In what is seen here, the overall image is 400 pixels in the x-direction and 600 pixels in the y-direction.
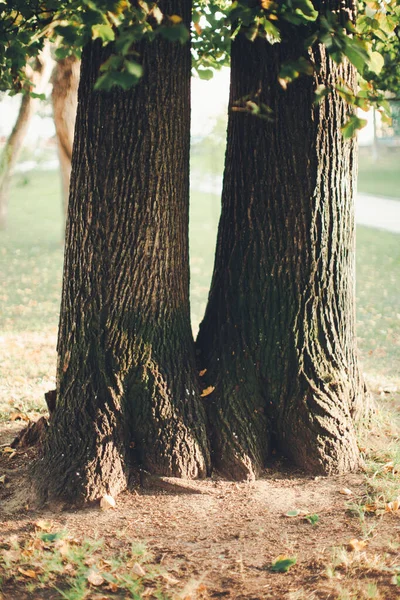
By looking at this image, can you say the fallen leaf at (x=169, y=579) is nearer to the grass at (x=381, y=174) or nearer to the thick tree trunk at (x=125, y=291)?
the thick tree trunk at (x=125, y=291)

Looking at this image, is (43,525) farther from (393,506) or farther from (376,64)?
(376,64)

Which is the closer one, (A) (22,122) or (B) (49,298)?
(A) (22,122)

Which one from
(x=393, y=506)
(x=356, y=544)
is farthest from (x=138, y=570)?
(x=393, y=506)

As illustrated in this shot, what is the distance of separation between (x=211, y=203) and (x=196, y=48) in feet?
67.7

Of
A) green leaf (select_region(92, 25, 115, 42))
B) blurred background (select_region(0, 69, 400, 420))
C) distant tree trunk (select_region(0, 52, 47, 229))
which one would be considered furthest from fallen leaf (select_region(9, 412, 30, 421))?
distant tree trunk (select_region(0, 52, 47, 229))

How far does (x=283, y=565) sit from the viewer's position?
3268 mm

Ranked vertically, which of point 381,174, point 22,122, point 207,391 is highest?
point 381,174

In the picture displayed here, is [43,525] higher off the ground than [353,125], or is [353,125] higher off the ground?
[353,125]

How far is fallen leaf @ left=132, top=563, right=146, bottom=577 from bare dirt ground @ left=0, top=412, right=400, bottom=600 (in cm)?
12

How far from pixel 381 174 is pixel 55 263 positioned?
19.1 metres

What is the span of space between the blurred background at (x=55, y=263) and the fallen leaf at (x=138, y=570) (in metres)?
2.76

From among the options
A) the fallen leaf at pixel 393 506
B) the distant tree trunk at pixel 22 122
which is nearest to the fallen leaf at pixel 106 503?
the fallen leaf at pixel 393 506

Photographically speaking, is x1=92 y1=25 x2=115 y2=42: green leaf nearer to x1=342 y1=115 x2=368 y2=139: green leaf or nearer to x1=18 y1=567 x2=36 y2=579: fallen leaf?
x1=342 y1=115 x2=368 y2=139: green leaf

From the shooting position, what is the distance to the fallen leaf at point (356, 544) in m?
3.38
